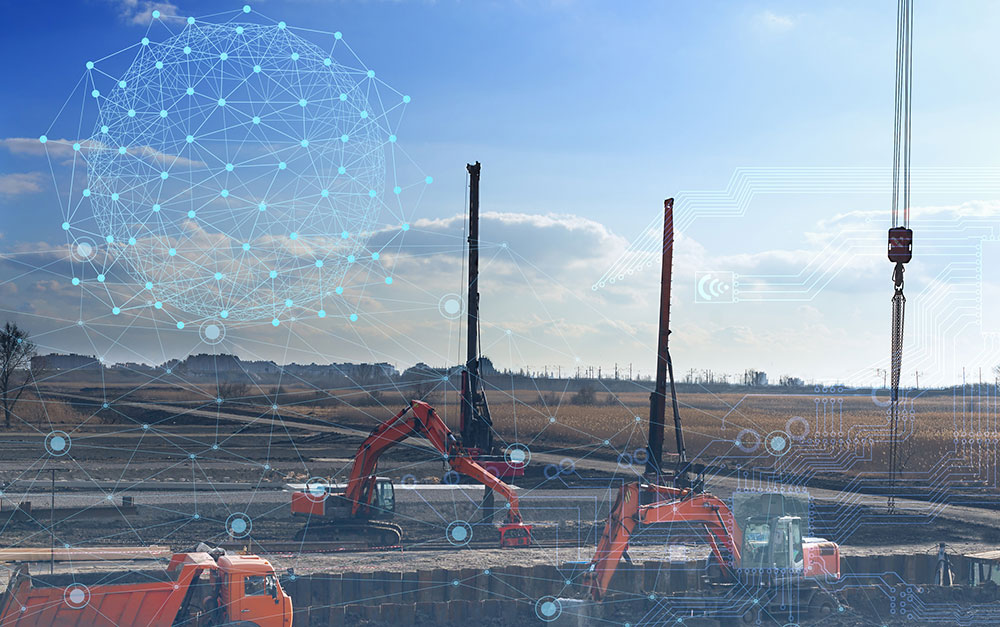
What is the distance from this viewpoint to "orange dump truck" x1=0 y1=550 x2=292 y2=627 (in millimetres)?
16500

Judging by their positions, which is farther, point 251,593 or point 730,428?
point 730,428

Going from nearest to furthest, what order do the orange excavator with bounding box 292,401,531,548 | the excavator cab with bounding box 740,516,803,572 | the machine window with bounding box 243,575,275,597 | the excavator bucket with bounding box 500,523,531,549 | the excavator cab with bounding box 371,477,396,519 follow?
the machine window with bounding box 243,575,275,597 → the excavator cab with bounding box 740,516,803,572 → the orange excavator with bounding box 292,401,531,548 → the excavator bucket with bounding box 500,523,531,549 → the excavator cab with bounding box 371,477,396,519

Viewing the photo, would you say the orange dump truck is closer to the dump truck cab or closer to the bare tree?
the dump truck cab

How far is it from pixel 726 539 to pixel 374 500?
12.0 m

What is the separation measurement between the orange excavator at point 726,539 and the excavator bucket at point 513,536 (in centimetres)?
741

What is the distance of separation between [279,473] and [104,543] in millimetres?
18466

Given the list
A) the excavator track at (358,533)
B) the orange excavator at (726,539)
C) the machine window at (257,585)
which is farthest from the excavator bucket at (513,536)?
the machine window at (257,585)

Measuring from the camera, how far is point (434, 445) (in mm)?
27266

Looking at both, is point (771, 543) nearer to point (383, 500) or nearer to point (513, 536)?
point (513, 536)

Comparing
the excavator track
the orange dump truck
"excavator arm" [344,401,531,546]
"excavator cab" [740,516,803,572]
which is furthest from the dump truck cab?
the excavator track

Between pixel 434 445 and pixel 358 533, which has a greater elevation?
pixel 434 445

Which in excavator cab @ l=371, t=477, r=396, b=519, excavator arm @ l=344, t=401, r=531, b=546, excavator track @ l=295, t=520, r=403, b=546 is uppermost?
excavator arm @ l=344, t=401, r=531, b=546

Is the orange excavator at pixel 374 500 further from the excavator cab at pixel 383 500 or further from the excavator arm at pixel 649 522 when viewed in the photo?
the excavator arm at pixel 649 522

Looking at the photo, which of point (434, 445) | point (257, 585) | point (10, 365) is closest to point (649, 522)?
point (434, 445)
